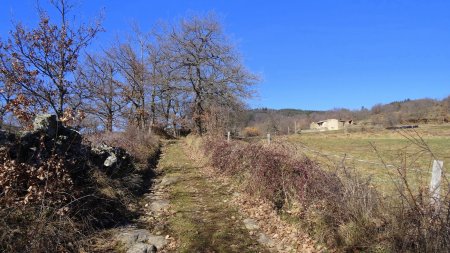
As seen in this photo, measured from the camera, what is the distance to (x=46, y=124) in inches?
259

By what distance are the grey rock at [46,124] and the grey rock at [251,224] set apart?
404cm

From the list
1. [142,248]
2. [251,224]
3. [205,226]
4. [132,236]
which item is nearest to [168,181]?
[205,226]

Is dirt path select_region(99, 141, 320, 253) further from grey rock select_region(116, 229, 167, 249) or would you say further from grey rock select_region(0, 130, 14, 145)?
grey rock select_region(0, 130, 14, 145)

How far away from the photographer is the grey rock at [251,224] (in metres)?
6.86

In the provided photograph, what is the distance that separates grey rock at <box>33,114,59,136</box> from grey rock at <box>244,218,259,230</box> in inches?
159

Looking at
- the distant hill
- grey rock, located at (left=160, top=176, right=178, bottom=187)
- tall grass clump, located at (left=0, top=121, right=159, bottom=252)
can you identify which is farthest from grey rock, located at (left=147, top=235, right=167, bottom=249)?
the distant hill

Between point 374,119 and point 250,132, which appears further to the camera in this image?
point 374,119

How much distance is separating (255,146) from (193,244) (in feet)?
18.9

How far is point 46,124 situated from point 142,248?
2.91 meters

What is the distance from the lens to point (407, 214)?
4.57m

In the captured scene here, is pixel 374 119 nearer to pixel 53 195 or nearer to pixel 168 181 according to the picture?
pixel 168 181

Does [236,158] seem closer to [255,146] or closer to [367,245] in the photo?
[255,146]

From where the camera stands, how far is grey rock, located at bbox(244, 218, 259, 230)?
22.5 ft

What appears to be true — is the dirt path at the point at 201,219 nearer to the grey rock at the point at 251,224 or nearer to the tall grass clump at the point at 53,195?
the grey rock at the point at 251,224
